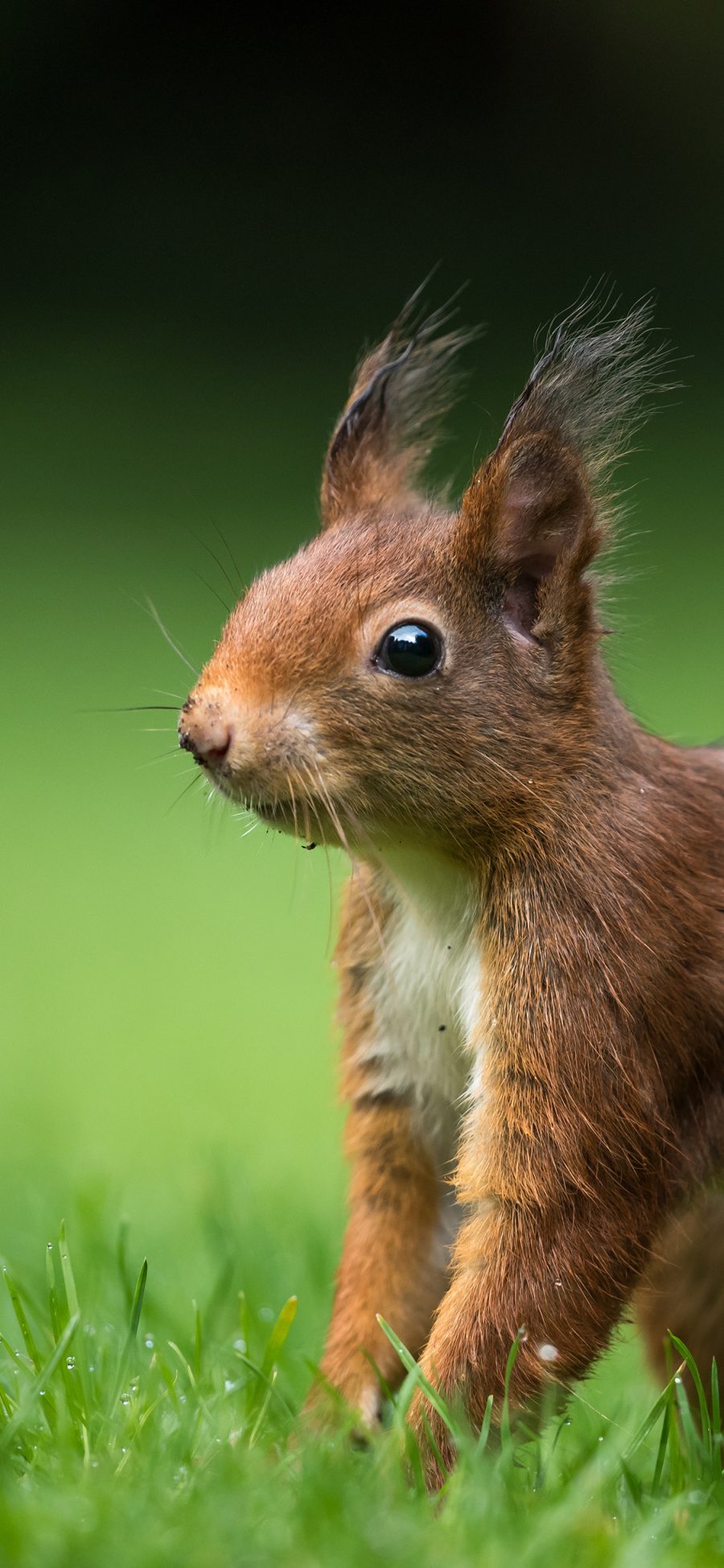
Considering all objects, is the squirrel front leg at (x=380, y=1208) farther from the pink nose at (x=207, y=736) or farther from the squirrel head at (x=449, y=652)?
the pink nose at (x=207, y=736)

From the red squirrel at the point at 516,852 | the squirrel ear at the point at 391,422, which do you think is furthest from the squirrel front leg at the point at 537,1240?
the squirrel ear at the point at 391,422

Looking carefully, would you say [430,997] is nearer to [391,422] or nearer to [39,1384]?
[39,1384]

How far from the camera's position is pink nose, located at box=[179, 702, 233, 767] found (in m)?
2.45

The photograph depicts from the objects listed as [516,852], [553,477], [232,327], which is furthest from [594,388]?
[232,327]

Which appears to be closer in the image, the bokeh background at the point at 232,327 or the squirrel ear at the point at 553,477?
the squirrel ear at the point at 553,477

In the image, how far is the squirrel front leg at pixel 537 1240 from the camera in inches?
96.1

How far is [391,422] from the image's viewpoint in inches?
125

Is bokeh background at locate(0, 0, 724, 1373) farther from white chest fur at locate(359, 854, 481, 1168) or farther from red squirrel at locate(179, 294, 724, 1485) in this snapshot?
red squirrel at locate(179, 294, 724, 1485)

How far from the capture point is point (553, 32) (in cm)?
1516

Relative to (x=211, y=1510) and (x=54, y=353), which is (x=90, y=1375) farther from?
(x=54, y=353)

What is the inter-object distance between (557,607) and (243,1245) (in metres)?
1.73

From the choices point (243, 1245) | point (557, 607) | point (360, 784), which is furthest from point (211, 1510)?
point (243, 1245)

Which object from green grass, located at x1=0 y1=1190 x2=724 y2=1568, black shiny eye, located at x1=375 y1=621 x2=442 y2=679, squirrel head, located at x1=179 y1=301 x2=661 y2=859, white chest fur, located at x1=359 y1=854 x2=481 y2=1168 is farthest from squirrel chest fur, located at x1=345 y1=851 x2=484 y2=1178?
green grass, located at x1=0 y1=1190 x2=724 y2=1568

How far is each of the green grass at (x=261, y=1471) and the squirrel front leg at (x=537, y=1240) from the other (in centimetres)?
8
